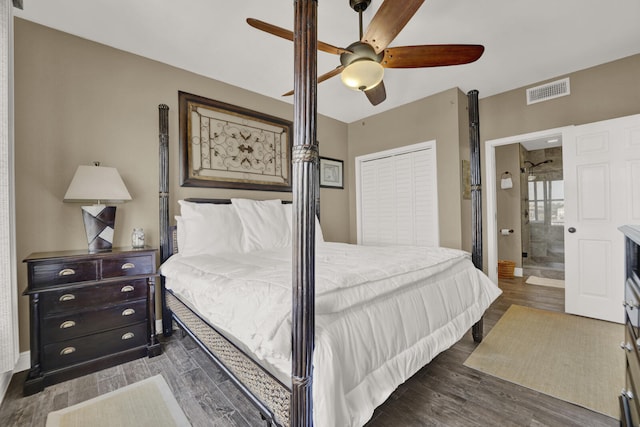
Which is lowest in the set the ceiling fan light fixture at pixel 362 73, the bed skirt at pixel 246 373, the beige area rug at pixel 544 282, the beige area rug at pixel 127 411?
the beige area rug at pixel 544 282

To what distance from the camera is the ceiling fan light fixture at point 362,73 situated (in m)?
1.80

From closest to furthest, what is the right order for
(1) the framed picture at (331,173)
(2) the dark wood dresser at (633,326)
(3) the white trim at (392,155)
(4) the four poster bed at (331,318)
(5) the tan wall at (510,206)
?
(2) the dark wood dresser at (633,326) < (4) the four poster bed at (331,318) < (3) the white trim at (392,155) < (1) the framed picture at (331,173) < (5) the tan wall at (510,206)

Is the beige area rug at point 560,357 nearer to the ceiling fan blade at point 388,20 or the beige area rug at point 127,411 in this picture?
the beige area rug at point 127,411

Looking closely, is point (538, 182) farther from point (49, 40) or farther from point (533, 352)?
point (49, 40)

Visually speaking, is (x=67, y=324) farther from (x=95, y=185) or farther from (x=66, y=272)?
(x=95, y=185)

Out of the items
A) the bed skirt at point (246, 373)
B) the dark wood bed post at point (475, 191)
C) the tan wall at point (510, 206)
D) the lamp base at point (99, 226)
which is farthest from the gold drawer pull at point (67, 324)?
the tan wall at point (510, 206)

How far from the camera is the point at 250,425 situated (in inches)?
59.0

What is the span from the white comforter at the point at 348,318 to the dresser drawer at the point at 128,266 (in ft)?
1.24

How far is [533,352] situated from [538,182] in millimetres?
5562

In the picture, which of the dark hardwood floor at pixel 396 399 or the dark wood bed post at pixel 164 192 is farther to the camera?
the dark wood bed post at pixel 164 192

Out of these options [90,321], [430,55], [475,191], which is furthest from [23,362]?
[475,191]

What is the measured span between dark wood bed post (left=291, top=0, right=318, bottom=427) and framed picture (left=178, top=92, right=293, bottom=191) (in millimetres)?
2330

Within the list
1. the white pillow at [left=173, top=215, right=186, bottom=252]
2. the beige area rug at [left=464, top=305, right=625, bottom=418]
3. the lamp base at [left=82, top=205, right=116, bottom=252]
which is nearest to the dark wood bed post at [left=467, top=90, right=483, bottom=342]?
the beige area rug at [left=464, top=305, right=625, bottom=418]

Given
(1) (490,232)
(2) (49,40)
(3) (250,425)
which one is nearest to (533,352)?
(1) (490,232)
